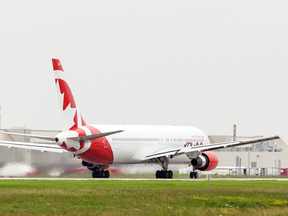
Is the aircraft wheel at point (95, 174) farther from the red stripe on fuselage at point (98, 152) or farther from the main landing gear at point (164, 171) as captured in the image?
the main landing gear at point (164, 171)

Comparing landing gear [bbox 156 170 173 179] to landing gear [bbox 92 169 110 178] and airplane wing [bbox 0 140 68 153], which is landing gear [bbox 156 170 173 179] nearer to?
landing gear [bbox 92 169 110 178]

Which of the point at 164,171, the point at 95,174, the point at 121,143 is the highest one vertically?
the point at 121,143

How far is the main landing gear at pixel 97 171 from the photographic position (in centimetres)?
5428

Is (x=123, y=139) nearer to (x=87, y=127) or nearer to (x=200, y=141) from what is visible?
(x=87, y=127)

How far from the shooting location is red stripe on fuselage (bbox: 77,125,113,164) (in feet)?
162

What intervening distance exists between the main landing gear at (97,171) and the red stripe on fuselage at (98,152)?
211 cm

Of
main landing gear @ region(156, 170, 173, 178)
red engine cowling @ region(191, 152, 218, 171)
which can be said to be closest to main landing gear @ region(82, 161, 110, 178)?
main landing gear @ region(156, 170, 173, 178)

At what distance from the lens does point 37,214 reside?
60.4ft

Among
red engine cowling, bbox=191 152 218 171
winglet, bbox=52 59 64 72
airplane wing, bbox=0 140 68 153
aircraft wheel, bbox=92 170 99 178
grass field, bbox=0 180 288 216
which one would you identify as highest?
winglet, bbox=52 59 64 72

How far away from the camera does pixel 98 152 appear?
50219 mm

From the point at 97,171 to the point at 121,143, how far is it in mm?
3644

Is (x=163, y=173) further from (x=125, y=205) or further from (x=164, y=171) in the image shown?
(x=125, y=205)

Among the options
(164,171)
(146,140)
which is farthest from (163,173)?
(146,140)

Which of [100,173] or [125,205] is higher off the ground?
[100,173]
